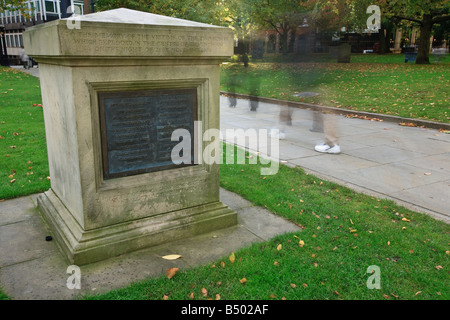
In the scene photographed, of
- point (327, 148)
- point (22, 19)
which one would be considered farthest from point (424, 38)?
point (22, 19)

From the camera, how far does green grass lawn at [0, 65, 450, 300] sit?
129 inches

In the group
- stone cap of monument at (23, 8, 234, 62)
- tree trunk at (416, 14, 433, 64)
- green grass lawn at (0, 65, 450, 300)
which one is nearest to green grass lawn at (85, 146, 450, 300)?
green grass lawn at (0, 65, 450, 300)

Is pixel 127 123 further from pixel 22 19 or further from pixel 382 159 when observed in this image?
pixel 22 19

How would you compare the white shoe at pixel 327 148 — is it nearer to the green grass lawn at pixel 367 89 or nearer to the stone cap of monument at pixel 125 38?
the green grass lawn at pixel 367 89

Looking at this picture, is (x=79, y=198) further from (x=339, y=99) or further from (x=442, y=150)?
(x=339, y=99)

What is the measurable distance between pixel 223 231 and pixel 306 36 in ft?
17.7

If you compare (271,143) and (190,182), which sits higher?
(190,182)

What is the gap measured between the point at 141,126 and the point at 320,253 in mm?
2191

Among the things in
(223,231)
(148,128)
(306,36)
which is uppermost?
(306,36)

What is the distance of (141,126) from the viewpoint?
397 cm

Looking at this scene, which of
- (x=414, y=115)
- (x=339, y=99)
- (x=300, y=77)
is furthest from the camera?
(x=339, y=99)

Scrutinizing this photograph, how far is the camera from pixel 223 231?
446 cm

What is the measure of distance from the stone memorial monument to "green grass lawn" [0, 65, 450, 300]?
79 cm
